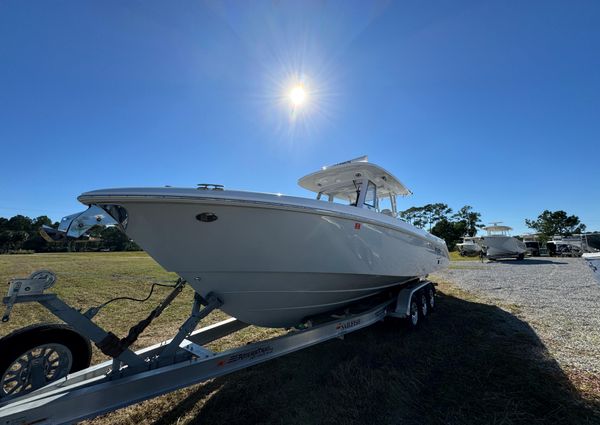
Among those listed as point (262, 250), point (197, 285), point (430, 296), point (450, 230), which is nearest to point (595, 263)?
point (430, 296)

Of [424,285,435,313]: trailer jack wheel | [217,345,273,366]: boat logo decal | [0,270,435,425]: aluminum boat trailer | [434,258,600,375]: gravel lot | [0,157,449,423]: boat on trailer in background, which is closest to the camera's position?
[0,270,435,425]: aluminum boat trailer

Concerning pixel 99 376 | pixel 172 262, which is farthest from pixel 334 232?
pixel 99 376

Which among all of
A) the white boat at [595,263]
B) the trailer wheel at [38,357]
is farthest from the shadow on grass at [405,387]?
the white boat at [595,263]

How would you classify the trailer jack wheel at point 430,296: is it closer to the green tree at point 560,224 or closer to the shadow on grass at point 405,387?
the shadow on grass at point 405,387

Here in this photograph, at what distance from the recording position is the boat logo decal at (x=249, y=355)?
8.76 feet

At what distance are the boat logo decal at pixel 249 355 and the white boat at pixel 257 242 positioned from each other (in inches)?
19.0

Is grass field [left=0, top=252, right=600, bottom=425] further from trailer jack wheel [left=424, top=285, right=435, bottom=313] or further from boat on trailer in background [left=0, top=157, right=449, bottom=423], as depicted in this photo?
trailer jack wheel [left=424, top=285, right=435, bottom=313]

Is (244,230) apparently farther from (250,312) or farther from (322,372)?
(322,372)

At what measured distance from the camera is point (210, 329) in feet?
12.1

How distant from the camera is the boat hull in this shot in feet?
8.31

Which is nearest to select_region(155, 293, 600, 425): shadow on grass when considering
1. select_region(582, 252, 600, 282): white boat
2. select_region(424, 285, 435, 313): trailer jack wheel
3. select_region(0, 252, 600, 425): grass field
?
select_region(0, 252, 600, 425): grass field

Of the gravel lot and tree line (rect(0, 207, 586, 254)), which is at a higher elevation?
tree line (rect(0, 207, 586, 254))

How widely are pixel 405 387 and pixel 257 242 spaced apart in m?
2.12

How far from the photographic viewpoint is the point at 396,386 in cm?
305
